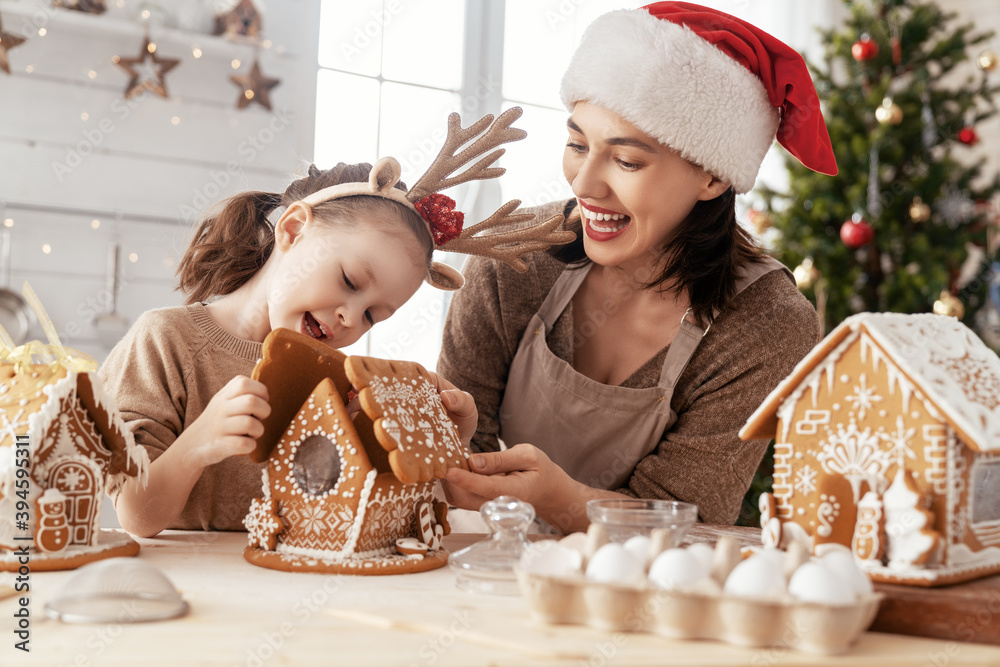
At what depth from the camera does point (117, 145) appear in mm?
3023

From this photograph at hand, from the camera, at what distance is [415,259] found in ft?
4.64

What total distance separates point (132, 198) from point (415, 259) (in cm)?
204

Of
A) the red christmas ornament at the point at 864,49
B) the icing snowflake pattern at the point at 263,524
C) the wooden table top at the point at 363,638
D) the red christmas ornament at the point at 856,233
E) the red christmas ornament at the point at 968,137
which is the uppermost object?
the red christmas ornament at the point at 864,49

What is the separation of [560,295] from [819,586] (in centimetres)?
114

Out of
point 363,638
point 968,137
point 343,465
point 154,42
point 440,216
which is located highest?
point 154,42

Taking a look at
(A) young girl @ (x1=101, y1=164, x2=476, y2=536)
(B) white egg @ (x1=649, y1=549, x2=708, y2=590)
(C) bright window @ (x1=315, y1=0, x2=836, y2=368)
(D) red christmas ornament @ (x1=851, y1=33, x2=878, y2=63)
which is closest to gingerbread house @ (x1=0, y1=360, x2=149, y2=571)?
(A) young girl @ (x1=101, y1=164, x2=476, y2=536)

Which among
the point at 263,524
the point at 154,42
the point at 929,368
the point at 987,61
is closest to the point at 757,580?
the point at 929,368

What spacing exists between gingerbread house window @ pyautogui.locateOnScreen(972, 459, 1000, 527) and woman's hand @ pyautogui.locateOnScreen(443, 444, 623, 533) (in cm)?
56

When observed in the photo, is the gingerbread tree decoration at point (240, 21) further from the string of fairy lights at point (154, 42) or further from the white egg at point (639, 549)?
the white egg at point (639, 549)

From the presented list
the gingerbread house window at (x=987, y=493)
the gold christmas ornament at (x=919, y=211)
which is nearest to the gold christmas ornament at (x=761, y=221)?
the gold christmas ornament at (x=919, y=211)

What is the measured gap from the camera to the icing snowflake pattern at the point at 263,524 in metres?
1.02

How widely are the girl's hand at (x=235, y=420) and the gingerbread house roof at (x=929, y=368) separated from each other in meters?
0.56

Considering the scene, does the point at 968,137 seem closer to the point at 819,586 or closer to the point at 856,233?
the point at 856,233

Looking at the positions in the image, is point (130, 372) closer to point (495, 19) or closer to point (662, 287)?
point (662, 287)
